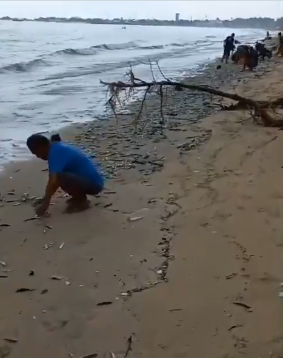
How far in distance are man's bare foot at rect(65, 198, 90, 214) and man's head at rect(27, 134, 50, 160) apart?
70 centimetres

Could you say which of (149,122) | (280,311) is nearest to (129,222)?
(280,311)

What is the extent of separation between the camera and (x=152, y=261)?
3879 mm

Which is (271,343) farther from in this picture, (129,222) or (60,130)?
(60,130)

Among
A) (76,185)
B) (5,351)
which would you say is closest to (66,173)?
(76,185)

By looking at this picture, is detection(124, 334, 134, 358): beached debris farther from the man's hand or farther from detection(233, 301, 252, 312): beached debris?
the man's hand

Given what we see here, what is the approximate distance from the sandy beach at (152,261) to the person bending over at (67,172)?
0.59ft

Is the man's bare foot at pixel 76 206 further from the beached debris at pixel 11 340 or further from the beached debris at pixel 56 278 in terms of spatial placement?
the beached debris at pixel 11 340

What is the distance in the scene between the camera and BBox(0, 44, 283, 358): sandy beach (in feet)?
9.60

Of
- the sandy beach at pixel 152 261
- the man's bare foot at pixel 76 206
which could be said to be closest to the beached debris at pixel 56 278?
the sandy beach at pixel 152 261

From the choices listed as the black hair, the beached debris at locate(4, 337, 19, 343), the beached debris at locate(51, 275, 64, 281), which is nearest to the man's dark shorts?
the black hair

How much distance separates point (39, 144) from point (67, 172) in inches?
17.7

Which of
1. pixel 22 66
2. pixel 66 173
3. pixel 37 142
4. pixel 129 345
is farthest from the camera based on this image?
pixel 22 66

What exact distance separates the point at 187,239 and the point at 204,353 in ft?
5.05

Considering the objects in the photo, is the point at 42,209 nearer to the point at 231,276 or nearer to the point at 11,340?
the point at 11,340
